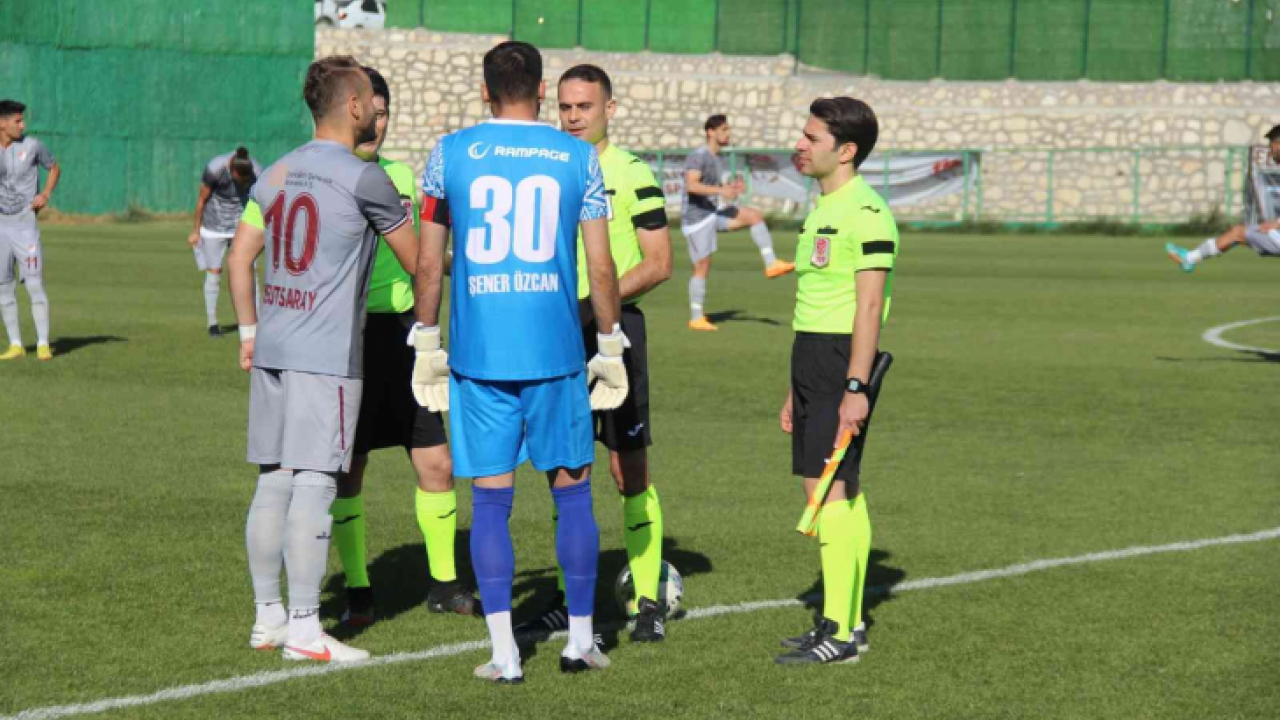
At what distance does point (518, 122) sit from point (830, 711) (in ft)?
7.37

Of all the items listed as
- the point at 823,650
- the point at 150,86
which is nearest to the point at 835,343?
the point at 823,650

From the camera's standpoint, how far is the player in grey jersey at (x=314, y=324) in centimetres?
610

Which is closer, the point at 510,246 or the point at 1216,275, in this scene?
the point at 510,246

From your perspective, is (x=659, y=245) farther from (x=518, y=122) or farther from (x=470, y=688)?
(x=470, y=688)

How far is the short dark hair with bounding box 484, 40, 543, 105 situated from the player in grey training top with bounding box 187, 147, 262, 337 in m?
12.8

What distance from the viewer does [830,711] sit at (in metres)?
5.73

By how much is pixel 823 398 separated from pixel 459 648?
5.50 feet

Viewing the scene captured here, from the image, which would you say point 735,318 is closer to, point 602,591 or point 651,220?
point 602,591

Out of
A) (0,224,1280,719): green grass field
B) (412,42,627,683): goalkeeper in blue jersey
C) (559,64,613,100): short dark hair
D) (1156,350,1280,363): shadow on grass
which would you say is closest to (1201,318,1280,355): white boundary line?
(1156,350,1280,363): shadow on grass

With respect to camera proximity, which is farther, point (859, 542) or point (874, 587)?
point (874, 587)

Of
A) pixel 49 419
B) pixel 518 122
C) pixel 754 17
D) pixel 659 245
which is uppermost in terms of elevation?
pixel 754 17

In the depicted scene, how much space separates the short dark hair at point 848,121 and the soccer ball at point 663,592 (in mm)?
1879

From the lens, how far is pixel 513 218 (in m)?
5.71

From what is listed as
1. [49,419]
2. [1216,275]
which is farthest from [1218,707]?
[1216,275]
